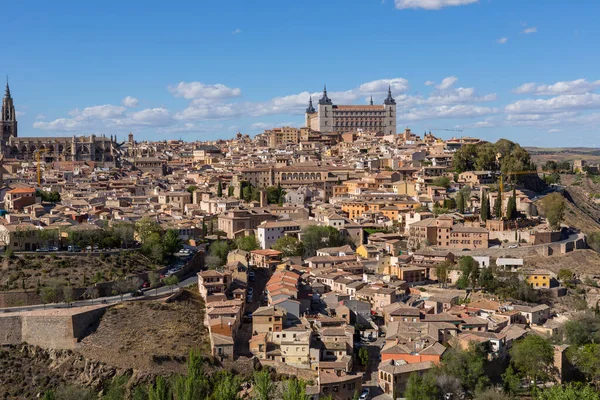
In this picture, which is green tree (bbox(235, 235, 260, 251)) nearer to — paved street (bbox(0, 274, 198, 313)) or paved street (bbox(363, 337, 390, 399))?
paved street (bbox(0, 274, 198, 313))

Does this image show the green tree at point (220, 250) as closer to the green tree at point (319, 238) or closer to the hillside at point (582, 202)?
the green tree at point (319, 238)

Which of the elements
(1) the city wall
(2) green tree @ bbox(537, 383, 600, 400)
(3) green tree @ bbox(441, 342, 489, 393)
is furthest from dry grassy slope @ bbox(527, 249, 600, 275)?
(1) the city wall

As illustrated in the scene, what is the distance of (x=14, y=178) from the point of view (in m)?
52.2

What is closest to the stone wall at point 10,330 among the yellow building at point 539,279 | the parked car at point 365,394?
the parked car at point 365,394

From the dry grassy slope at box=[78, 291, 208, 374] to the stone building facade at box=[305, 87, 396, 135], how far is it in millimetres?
60376

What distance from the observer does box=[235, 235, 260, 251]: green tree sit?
34469mm

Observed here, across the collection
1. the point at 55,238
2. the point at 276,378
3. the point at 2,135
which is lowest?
the point at 276,378

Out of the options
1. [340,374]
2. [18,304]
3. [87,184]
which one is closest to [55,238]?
[18,304]

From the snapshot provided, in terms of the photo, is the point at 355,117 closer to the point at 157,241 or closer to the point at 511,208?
the point at 511,208

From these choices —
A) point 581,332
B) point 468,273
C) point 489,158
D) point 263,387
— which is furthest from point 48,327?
point 489,158

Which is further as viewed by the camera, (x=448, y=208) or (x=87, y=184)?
(x=87, y=184)

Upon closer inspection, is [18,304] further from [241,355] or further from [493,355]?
[493,355]

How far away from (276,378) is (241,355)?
158 cm

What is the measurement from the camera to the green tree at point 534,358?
22547mm
